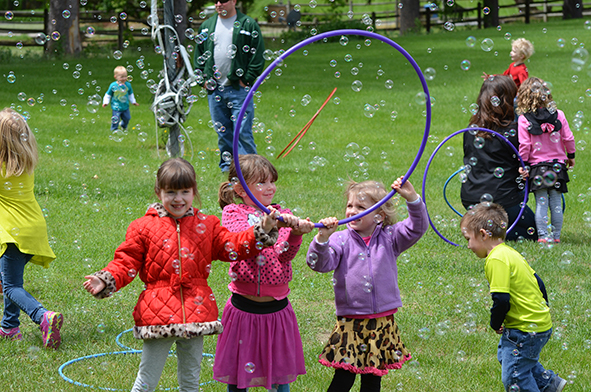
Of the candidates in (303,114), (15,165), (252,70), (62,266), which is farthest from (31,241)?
(303,114)

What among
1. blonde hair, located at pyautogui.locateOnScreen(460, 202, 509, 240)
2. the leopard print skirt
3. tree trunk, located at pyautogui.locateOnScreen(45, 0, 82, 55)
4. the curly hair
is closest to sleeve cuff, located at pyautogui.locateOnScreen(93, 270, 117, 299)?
the leopard print skirt

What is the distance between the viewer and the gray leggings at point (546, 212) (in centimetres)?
641

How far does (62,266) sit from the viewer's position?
5520mm

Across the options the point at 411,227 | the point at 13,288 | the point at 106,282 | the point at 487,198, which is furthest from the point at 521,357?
the point at 13,288

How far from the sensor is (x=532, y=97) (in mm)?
5992

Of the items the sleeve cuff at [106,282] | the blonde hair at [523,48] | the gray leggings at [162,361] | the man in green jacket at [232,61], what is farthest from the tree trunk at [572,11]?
the sleeve cuff at [106,282]

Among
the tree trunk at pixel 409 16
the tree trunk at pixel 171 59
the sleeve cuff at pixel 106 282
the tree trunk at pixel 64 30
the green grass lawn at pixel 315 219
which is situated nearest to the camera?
the sleeve cuff at pixel 106 282

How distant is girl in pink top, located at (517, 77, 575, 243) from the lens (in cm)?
605

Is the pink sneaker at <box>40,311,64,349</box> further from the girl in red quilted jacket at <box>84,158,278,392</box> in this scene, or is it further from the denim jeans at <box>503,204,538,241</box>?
the denim jeans at <box>503,204,538,241</box>

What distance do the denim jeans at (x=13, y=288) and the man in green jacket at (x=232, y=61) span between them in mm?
3449

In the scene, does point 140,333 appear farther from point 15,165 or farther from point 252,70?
point 252,70

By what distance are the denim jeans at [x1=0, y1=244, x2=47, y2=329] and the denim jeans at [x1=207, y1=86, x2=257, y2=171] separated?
3329 mm

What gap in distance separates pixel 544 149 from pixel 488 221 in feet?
10.3

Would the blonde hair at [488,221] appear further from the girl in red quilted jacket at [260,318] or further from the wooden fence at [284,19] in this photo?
the wooden fence at [284,19]
